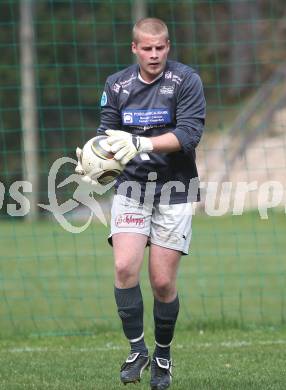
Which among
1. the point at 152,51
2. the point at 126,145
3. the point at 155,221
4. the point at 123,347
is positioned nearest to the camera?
the point at 126,145

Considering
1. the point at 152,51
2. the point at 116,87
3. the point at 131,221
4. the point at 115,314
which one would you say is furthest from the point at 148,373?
the point at 115,314

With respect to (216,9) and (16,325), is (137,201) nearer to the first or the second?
(16,325)

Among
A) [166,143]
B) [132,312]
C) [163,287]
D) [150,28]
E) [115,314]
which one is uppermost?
[150,28]

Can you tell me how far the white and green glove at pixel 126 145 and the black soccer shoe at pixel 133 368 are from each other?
1.07m

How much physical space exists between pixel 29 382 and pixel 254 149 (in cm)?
1131

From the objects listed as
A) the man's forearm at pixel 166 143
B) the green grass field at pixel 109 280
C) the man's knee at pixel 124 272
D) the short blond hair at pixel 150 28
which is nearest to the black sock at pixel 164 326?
the man's knee at pixel 124 272

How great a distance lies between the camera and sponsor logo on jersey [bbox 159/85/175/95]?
5465 millimetres

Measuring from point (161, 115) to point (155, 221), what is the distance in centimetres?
58

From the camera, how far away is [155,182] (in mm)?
5566

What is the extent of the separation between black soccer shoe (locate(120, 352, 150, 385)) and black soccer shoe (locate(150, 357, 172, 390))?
0.25 feet

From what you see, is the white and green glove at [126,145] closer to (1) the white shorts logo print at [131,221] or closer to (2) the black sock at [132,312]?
(1) the white shorts logo print at [131,221]

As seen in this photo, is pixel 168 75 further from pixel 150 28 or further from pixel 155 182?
pixel 155 182

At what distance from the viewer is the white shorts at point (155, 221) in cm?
553

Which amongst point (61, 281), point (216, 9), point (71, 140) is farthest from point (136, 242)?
point (216, 9)
